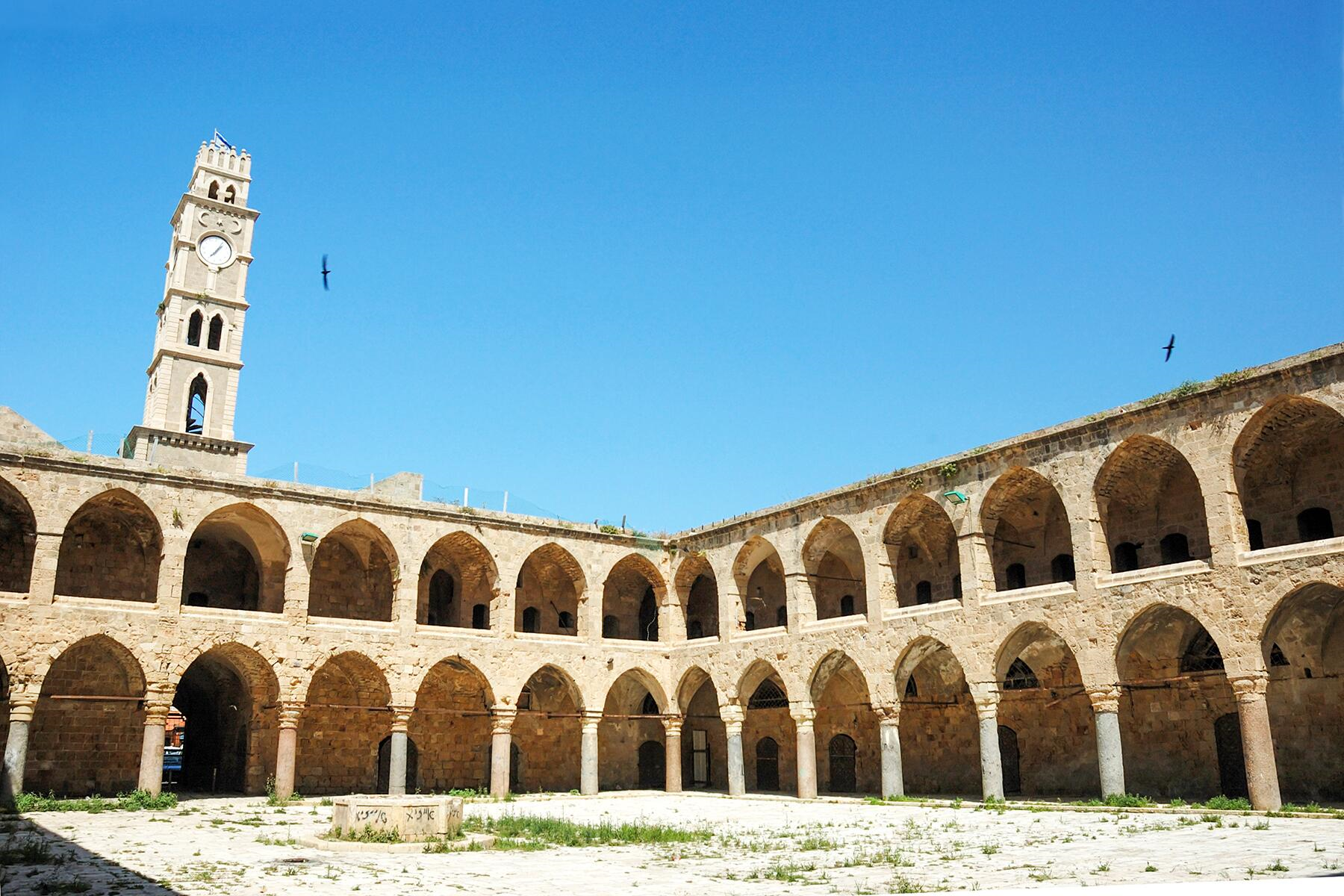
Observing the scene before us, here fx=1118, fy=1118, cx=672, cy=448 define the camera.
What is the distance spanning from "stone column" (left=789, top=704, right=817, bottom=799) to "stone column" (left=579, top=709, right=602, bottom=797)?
223 inches

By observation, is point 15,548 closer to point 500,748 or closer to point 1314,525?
point 500,748

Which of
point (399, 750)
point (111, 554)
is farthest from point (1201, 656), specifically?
point (111, 554)

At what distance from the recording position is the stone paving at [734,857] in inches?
472

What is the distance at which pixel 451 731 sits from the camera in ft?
104

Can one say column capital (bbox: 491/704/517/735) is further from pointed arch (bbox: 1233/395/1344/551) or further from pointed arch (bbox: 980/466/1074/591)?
pointed arch (bbox: 1233/395/1344/551)

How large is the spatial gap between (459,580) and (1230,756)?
63.9 feet

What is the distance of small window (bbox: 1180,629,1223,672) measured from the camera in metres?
23.8

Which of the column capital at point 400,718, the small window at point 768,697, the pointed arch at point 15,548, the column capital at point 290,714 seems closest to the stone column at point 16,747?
the pointed arch at point 15,548

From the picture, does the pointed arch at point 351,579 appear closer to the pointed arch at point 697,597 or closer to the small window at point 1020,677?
the pointed arch at point 697,597

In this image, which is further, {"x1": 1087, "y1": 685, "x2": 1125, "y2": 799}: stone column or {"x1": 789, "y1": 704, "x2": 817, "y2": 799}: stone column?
{"x1": 789, "y1": 704, "x2": 817, "y2": 799}: stone column

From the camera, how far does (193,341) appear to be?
36.4 m

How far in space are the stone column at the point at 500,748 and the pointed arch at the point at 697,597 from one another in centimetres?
627

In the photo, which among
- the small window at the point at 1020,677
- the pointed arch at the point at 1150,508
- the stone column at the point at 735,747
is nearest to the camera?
the pointed arch at the point at 1150,508

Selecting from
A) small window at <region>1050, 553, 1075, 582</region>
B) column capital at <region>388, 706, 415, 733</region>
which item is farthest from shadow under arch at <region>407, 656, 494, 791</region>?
small window at <region>1050, 553, 1075, 582</region>
